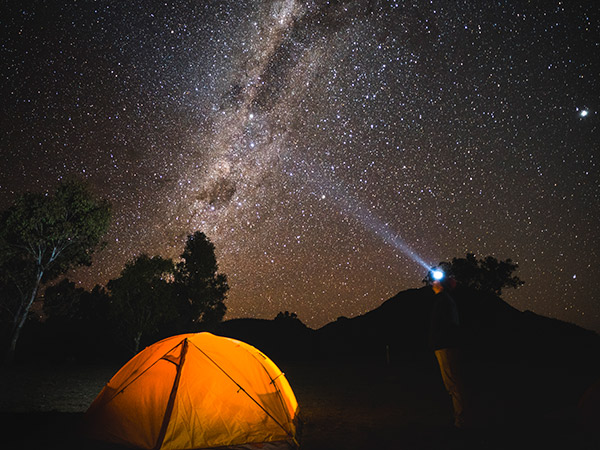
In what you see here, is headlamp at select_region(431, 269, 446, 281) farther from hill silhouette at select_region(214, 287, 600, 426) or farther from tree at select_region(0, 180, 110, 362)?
tree at select_region(0, 180, 110, 362)

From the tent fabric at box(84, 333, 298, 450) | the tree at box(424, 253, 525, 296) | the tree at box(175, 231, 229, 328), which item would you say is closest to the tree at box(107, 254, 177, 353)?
the tree at box(175, 231, 229, 328)

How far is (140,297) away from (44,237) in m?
8.85

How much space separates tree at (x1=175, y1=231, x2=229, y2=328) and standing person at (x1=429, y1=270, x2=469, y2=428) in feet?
83.7

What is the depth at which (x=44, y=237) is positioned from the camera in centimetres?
1619

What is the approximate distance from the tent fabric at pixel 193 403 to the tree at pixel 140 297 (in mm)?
18732

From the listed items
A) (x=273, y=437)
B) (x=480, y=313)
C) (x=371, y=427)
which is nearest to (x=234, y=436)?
(x=273, y=437)

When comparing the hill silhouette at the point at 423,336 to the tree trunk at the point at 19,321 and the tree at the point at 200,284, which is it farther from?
the tree trunk at the point at 19,321

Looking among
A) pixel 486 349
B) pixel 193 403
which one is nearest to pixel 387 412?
pixel 193 403

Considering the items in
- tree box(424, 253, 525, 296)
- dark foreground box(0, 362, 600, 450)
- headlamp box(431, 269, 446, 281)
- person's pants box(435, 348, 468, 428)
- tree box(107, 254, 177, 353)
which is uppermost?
tree box(424, 253, 525, 296)

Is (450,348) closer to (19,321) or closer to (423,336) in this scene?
(19,321)

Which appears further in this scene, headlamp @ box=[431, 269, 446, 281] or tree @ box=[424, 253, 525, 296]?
tree @ box=[424, 253, 525, 296]

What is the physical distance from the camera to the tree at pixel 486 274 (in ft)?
165

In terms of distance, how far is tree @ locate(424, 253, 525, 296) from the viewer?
5034 centimetres

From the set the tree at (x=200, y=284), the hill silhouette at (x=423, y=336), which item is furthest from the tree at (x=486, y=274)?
the tree at (x=200, y=284)
